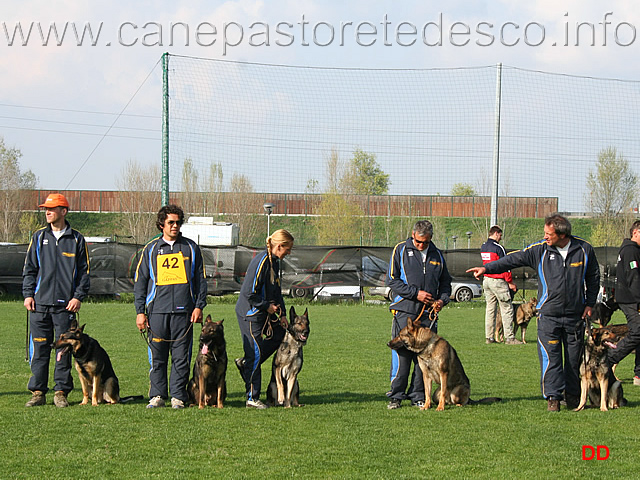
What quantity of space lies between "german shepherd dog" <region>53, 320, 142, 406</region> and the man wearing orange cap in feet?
0.39

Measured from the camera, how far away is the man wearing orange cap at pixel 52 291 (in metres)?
6.82

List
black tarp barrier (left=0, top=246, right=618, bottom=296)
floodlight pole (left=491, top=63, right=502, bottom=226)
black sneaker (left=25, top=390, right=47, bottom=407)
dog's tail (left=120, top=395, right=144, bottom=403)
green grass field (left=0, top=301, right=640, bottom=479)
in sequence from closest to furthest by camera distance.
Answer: green grass field (left=0, top=301, right=640, bottom=479), black sneaker (left=25, top=390, right=47, bottom=407), dog's tail (left=120, top=395, right=144, bottom=403), black tarp barrier (left=0, top=246, right=618, bottom=296), floodlight pole (left=491, top=63, right=502, bottom=226)

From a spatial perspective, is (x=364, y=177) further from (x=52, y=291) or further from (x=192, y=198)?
(x=52, y=291)

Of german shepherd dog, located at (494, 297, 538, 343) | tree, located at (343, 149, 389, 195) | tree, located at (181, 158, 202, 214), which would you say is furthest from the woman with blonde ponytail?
tree, located at (343, 149, 389, 195)

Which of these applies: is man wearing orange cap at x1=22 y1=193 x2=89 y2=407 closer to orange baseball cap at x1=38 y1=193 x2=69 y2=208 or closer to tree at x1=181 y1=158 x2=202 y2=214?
orange baseball cap at x1=38 y1=193 x2=69 y2=208

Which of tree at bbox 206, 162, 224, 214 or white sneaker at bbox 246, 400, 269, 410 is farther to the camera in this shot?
tree at bbox 206, 162, 224, 214

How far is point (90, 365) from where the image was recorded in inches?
269

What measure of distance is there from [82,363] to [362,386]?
3191 millimetres

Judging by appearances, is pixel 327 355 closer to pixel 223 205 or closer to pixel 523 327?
pixel 523 327

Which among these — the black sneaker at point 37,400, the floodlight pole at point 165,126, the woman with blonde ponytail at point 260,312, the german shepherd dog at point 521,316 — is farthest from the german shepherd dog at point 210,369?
the floodlight pole at point 165,126

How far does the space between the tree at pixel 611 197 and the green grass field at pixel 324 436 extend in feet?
108

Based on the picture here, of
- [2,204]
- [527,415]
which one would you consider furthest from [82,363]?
[2,204]

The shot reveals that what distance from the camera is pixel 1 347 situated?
11.2 m

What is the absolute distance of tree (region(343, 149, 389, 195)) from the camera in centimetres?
4053
